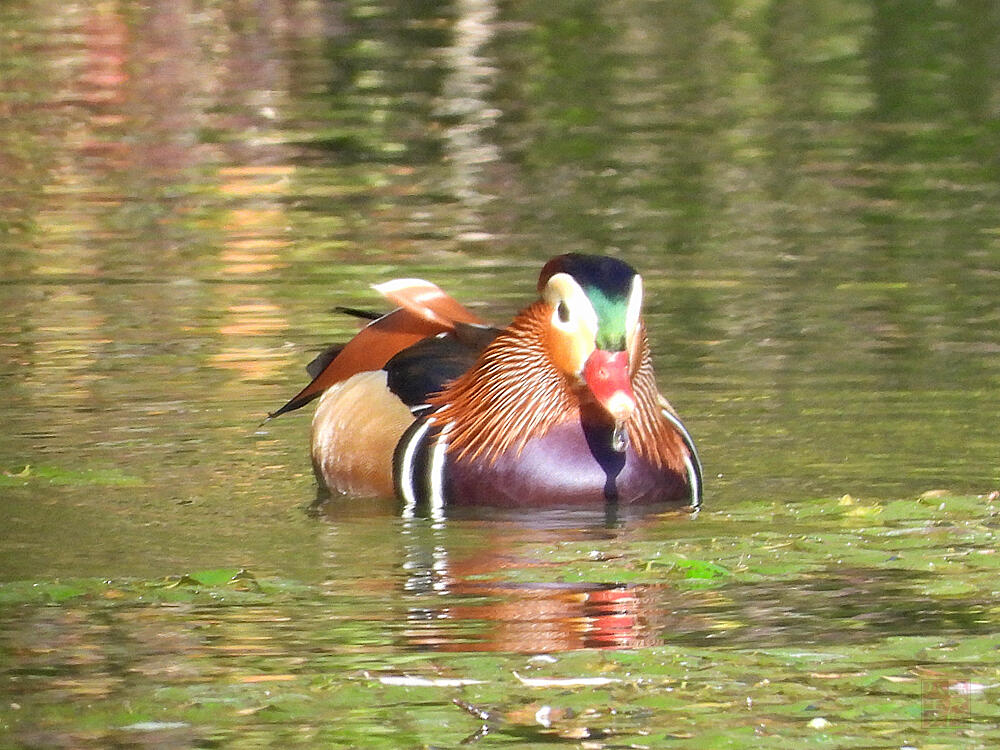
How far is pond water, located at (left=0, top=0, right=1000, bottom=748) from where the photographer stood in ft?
19.7

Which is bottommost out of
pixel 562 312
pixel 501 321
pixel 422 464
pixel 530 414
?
pixel 501 321

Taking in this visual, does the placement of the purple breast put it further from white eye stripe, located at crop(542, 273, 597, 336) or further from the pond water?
white eye stripe, located at crop(542, 273, 597, 336)

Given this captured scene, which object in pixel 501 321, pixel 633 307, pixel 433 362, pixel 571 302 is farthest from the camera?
pixel 501 321

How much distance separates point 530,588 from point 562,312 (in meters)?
1.39

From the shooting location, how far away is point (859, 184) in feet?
54.0

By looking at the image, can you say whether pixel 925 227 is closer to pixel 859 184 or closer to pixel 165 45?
pixel 859 184

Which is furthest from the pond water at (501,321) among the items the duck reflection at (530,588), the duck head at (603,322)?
the duck head at (603,322)

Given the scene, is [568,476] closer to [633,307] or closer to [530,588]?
[633,307]

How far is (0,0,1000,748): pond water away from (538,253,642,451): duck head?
0.47 m

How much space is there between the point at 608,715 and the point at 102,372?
18.4 feet

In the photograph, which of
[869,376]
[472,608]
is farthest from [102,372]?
[472,608]

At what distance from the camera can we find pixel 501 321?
12.0 meters

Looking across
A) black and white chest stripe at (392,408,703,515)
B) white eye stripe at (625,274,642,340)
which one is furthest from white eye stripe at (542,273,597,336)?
black and white chest stripe at (392,408,703,515)

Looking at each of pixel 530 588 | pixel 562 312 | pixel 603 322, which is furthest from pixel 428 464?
pixel 530 588
